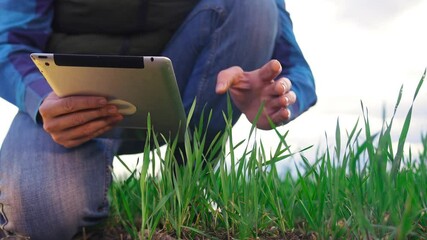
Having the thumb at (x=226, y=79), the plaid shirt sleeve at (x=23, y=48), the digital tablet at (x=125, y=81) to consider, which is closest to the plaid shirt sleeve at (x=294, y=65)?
the thumb at (x=226, y=79)

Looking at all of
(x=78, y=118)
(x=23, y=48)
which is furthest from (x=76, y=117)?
(x=23, y=48)

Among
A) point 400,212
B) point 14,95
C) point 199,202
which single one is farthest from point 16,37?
point 400,212

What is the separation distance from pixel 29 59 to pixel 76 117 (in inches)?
16.3

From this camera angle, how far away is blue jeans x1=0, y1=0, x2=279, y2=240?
1.87 meters

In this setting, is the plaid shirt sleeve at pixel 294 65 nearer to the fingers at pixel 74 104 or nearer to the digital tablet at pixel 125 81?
the digital tablet at pixel 125 81

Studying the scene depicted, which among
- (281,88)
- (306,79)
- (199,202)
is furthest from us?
(306,79)

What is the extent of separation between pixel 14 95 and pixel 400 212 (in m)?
1.17

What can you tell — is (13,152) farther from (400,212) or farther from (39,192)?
(400,212)

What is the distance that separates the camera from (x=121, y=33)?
214 centimetres

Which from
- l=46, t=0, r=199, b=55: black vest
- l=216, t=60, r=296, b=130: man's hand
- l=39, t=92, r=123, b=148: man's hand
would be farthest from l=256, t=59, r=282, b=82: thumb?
l=46, t=0, r=199, b=55: black vest

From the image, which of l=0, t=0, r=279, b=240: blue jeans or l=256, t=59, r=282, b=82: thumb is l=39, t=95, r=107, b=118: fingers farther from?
l=256, t=59, r=282, b=82: thumb

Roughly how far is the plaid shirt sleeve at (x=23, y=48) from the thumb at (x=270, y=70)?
0.60 m

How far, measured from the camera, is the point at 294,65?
218 centimetres

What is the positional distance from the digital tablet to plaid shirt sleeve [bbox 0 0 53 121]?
251 millimetres
